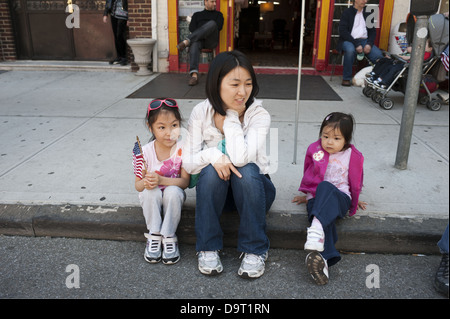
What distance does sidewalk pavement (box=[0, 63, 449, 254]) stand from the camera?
256 cm

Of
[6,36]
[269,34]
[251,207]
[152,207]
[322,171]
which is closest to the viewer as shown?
[251,207]

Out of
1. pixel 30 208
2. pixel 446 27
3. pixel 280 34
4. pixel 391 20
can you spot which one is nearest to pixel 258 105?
pixel 30 208

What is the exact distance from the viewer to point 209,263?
2.30 m

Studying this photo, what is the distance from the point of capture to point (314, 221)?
2.29m

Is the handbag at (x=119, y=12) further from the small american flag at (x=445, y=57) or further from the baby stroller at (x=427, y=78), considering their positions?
the small american flag at (x=445, y=57)

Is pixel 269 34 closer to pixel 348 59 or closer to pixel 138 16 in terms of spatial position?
pixel 138 16

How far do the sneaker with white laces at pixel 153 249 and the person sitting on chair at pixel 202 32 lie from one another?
454 centimetres

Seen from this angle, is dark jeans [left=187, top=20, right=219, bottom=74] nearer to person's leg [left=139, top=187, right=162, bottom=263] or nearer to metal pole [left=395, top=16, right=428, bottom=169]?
metal pole [left=395, top=16, right=428, bottom=169]

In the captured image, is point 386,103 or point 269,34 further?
point 269,34

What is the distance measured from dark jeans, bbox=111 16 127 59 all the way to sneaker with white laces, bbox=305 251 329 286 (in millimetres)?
6528

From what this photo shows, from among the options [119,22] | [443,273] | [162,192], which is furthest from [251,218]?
[119,22]

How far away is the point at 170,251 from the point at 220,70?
1.09m

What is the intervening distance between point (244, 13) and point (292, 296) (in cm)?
1349

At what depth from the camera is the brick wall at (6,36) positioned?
7988 mm
